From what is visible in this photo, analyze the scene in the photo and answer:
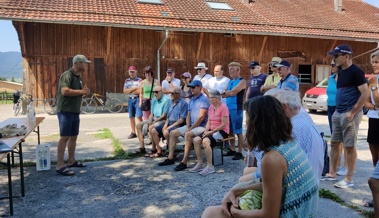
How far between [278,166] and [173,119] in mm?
4277

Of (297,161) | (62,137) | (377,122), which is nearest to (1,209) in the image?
(62,137)

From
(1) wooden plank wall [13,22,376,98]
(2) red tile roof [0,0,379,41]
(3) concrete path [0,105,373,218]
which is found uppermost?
(2) red tile roof [0,0,379,41]

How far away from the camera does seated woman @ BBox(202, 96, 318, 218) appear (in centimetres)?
183

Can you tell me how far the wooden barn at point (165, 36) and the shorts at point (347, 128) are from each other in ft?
36.4

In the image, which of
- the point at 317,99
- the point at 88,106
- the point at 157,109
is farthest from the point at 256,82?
the point at 88,106

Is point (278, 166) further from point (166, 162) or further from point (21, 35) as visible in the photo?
point (21, 35)

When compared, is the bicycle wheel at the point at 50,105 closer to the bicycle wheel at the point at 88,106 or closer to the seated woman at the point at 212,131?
the bicycle wheel at the point at 88,106

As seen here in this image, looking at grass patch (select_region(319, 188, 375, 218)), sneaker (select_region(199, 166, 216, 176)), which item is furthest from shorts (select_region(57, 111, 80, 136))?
grass patch (select_region(319, 188, 375, 218))

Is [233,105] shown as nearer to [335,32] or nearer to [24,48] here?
[24,48]

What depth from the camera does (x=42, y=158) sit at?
17.6ft

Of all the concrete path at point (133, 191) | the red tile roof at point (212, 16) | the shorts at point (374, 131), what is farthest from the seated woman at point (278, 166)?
the red tile roof at point (212, 16)

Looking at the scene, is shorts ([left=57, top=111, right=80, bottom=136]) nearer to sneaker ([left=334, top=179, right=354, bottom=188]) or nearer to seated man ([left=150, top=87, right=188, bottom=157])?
seated man ([left=150, top=87, right=188, bottom=157])

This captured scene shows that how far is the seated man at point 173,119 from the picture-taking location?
19.4 ft

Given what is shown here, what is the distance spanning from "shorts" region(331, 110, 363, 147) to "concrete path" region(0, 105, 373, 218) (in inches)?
25.1
